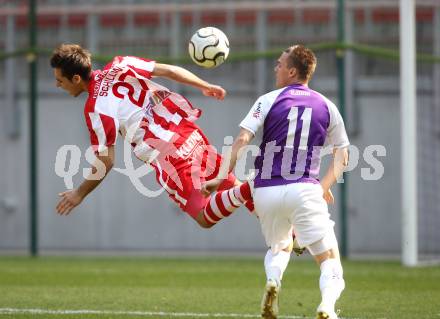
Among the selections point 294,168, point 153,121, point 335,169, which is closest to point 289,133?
point 294,168

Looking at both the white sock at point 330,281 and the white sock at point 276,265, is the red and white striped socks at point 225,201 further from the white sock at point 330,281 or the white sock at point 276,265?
the white sock at point 330,281

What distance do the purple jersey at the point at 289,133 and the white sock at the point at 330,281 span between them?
560mm

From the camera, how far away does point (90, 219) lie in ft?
46.5

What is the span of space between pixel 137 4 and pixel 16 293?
7.00 metres

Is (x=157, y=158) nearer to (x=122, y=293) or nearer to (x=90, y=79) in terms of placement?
(x=90, y=79)

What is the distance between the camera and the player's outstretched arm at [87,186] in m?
6.84

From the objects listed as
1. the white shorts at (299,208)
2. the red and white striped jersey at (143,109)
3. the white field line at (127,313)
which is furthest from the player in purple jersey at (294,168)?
the red and white striped jersey at (143,109)

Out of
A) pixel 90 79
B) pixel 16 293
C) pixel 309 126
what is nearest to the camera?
pixel 309 126

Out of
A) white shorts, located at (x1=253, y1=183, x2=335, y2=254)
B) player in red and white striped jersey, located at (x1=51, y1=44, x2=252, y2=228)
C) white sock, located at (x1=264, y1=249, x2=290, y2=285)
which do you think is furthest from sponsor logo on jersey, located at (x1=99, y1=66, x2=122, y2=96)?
white sock, located at (x1=264, y1=249, x2=290, y2=285)

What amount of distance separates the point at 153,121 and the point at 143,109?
0.12 m

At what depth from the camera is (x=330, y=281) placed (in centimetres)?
615

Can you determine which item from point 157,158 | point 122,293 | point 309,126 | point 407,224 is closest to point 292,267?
point 407,224

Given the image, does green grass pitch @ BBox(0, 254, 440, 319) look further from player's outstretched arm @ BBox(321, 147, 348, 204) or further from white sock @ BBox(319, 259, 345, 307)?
player's outstretched arm @ BBox(321, 147, 348, 204)

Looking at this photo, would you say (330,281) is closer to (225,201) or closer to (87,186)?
(225,201)
